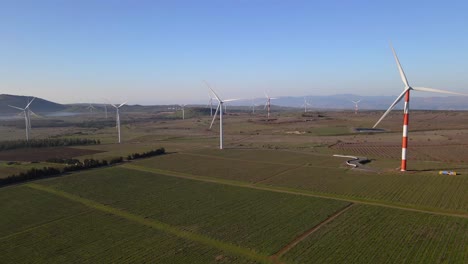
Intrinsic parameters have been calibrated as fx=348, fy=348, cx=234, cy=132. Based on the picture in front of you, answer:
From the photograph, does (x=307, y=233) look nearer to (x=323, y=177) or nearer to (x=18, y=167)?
(x=323, y=177)

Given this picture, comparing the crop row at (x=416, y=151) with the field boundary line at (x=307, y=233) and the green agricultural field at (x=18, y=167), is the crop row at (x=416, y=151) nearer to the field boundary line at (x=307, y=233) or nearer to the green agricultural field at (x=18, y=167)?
the field boundary line at (x=307, y=233)

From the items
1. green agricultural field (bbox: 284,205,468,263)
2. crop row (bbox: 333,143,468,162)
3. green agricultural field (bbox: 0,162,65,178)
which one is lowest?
green agricultural field (bbox: 0,162,65,178)

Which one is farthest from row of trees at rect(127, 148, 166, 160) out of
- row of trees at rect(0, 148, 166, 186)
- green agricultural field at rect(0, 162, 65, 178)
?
green agricultural field at rect(0, 162, 65, 178)

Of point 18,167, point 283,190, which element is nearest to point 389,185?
point 283,190

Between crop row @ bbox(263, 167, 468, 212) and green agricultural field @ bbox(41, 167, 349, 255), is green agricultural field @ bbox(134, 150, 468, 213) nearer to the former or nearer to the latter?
crop row @ bbox(263, 167, 468, 212)

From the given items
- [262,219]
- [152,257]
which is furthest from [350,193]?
[152,257]

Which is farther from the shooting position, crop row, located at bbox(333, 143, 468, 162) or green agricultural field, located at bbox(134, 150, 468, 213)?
crop row, located at bbox(333, 143, 468, 162)

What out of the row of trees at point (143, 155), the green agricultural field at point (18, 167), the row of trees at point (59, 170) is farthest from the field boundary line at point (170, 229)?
the row of trees at point (143, 155)
